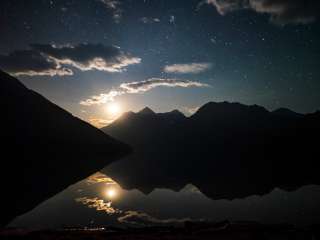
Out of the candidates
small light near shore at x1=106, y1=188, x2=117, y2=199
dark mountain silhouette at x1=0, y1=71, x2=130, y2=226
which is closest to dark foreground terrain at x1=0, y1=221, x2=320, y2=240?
small light near shore at x1=106, y1=188, x2=117, y2=199

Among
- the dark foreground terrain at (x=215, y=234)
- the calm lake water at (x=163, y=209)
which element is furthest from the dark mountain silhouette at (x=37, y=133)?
the dark foreground terrain at (x=215, y=234)

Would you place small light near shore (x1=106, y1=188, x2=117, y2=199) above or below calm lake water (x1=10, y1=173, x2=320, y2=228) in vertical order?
above

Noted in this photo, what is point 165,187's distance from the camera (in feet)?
140

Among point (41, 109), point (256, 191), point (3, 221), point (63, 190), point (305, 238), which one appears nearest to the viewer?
point (305, 238)

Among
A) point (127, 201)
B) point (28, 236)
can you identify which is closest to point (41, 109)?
point (127, 201)

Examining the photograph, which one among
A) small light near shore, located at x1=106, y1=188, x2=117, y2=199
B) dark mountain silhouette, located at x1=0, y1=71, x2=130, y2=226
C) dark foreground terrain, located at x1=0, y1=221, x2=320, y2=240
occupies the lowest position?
dark foreground terrain, located at x1=0, y1=221, x2=320, y2=240

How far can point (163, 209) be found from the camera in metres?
27.6

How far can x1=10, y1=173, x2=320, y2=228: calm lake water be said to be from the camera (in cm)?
2300

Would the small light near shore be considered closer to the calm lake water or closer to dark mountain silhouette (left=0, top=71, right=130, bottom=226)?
the calm lake water

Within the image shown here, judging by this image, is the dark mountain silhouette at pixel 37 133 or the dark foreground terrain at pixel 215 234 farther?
the dark mountain silhouette at pixel 37 133

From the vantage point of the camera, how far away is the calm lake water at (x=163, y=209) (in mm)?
23000

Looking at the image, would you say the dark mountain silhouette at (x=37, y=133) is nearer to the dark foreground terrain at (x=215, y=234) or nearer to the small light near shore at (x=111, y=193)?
the small light near shore at (x=111, y=193)

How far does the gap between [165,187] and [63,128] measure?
16301 centimetres

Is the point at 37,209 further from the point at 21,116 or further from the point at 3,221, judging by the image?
the point at 21,116
